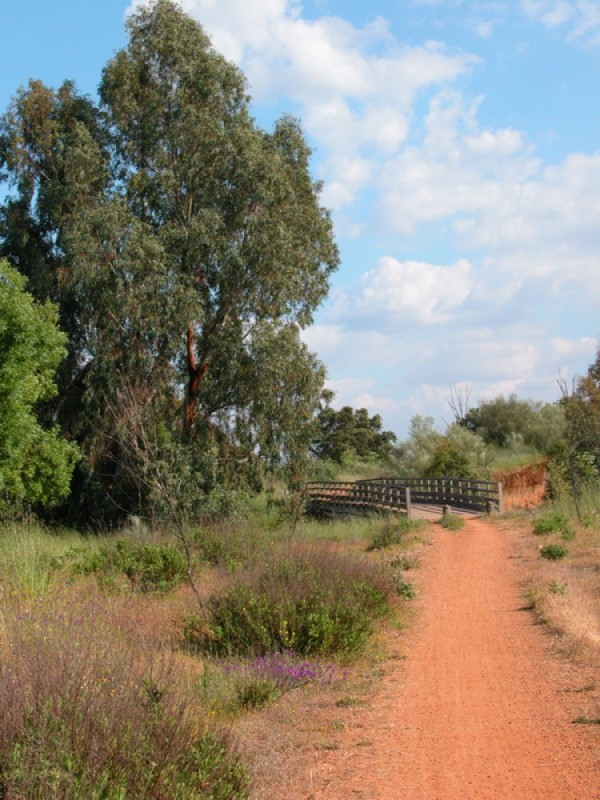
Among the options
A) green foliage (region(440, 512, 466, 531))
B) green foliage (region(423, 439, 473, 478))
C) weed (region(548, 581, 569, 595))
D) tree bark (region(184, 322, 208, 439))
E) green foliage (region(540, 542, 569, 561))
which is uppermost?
tree bark (region(184, 322, 208, 439))

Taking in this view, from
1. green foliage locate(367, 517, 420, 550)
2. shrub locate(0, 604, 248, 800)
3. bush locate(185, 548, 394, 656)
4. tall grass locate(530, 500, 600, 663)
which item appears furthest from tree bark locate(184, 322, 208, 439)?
shrub locate(0, 604, 248, 800)

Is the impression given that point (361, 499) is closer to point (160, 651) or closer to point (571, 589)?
point (571, 589)

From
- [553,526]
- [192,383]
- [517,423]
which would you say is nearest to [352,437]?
[517,423]

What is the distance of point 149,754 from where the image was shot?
5289 mm

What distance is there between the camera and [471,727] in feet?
25.3

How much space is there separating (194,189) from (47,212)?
17.1 feet

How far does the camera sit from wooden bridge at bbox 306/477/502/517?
97.7 ft

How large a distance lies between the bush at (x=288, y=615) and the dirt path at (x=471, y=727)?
814 mm

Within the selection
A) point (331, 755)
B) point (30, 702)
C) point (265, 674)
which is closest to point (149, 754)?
point (30, 702)

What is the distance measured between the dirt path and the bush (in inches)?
32.1

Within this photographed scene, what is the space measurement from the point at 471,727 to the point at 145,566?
9.11 meters

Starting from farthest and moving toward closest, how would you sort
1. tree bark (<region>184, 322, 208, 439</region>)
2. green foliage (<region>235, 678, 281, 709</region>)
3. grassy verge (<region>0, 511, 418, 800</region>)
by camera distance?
tree bark (<region>184, 322, 208, 439</region>) → green foliage (<region>235, 678, 281, 709</region>) → grassy verge (<region>0, 511, 418, 800</region>)

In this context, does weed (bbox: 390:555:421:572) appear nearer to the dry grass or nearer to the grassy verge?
the grassy verge

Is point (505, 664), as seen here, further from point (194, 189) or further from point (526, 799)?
point (194, 189)
